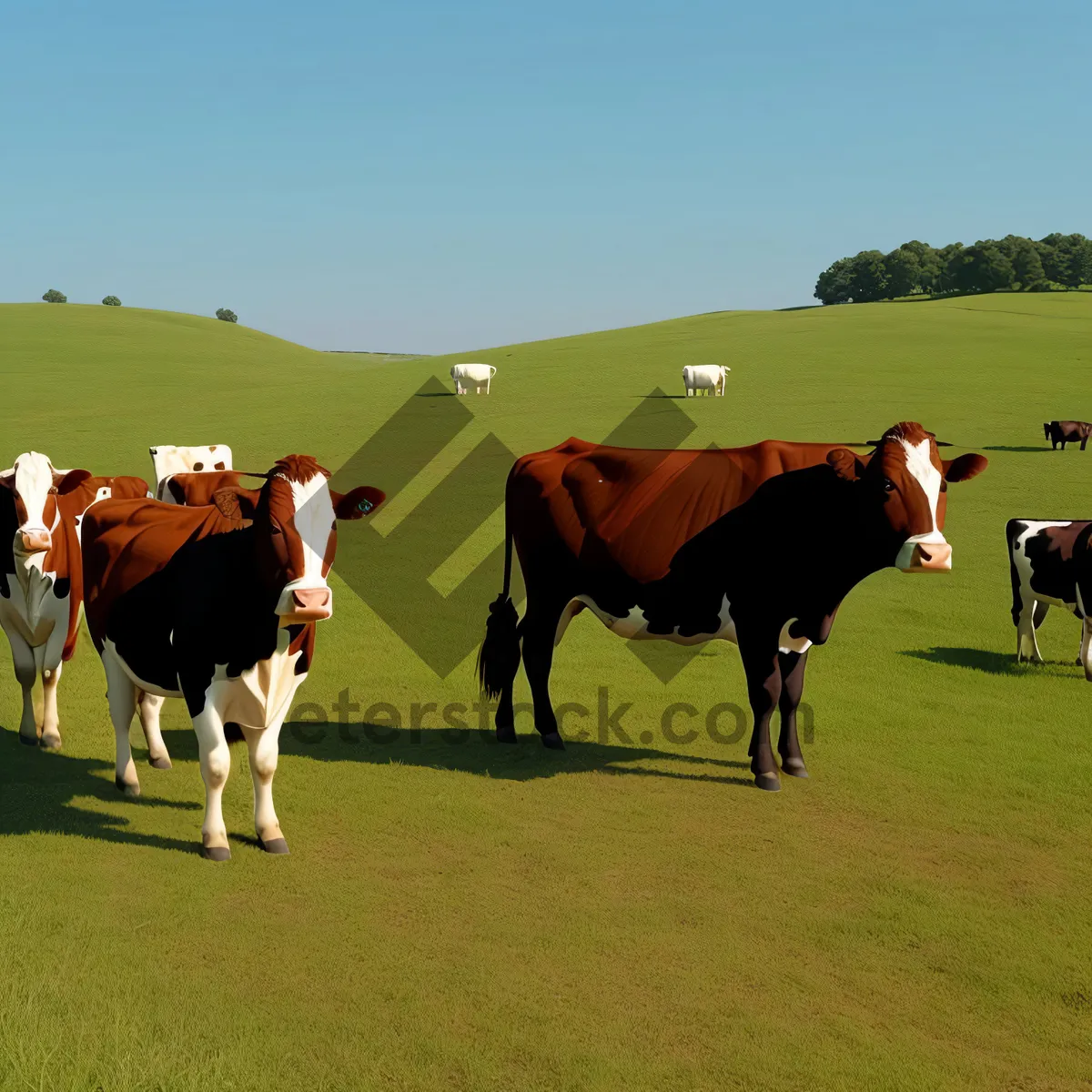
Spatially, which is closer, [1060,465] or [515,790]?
[515,790]

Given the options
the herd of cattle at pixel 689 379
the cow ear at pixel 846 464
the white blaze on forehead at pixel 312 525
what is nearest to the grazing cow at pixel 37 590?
the white blaze on forehead at pixel 312 525

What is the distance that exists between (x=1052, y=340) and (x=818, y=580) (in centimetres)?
5092

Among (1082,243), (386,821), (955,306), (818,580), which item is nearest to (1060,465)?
(818,580)

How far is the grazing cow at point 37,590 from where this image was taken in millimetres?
10008

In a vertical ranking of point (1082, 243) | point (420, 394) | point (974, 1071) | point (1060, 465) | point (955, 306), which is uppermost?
point (1082, 243)

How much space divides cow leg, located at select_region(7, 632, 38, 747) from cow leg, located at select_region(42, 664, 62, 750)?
0.10m

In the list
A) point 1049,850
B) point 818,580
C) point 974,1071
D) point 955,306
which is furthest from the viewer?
point 955,306

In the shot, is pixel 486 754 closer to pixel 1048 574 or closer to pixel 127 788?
pixel 127 788

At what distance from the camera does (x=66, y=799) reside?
8734 mm

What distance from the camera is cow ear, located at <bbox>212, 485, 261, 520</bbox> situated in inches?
280

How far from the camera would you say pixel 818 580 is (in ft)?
30.0

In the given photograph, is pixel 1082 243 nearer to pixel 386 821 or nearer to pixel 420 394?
pixel 420 394

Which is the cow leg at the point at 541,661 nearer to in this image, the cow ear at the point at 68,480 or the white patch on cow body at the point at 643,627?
the white patch on cow body at the point at 643,627

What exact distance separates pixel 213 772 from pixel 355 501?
204cm
